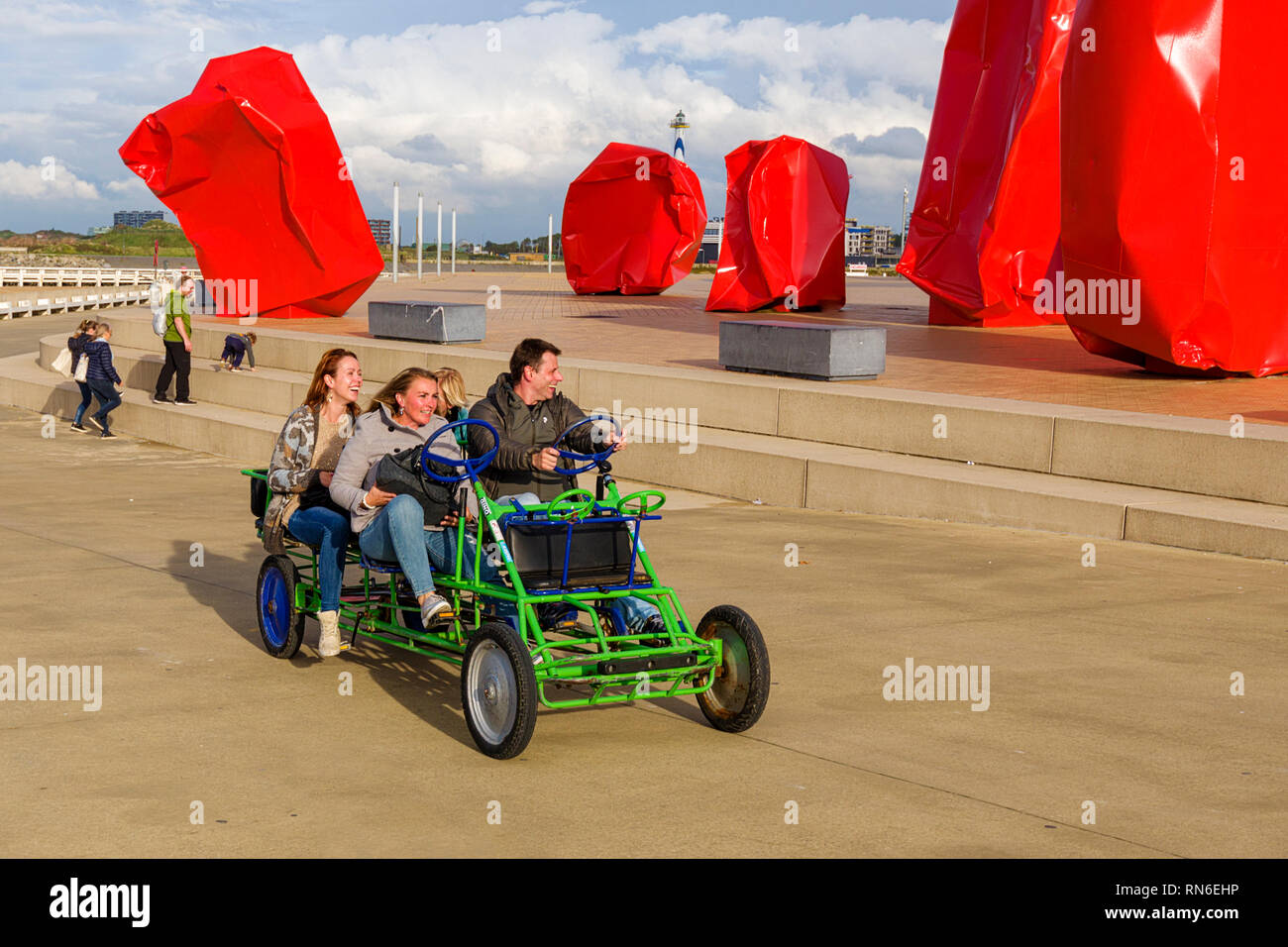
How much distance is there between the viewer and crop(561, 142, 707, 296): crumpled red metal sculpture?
32688mm

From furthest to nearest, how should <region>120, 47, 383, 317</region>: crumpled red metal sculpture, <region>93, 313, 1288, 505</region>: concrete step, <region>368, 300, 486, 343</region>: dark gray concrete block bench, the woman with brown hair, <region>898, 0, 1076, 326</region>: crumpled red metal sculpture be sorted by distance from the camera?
<region>120, 47, 383, 317</region>: crumpled red metal sculpture
<region>898, 0, 1076, 326</region>: crumpled red metal sculpture
<region>368, 300, 486, 343</region>: dark gray concrete block bench
<region>93, 313, 1288, 505</region>: concrete step
the woman with brown hair

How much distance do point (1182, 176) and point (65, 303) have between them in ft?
127

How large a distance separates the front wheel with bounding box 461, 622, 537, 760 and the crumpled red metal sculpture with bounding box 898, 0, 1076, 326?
632 inches

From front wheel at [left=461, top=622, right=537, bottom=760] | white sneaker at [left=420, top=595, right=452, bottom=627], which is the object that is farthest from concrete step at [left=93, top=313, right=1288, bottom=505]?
front wheel at [left=461, top=622, right=537, bottom=760]

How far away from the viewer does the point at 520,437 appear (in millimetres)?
6441

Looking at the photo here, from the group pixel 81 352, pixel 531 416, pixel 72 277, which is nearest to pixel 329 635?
pixel 531 416

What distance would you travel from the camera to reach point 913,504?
1076 centimetres

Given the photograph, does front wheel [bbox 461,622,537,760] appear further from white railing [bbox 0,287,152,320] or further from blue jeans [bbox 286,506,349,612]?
white railing [bbox 0,287,152,320]

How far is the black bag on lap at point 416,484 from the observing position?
6047 mm

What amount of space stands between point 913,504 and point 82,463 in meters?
8.69

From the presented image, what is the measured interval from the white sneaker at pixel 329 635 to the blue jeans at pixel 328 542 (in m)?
0.03
